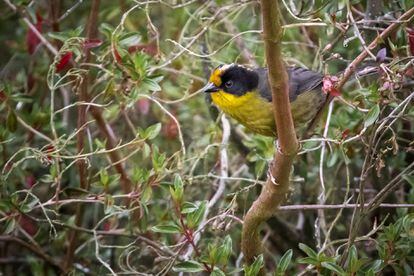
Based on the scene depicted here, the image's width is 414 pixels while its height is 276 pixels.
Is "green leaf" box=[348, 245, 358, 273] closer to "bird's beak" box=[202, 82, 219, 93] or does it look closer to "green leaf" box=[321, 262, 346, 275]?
"green leaf" box=[321, 262, 346, 275]

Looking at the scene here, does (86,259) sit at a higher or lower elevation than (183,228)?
lower

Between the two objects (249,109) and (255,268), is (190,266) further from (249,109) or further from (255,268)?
(249,109)

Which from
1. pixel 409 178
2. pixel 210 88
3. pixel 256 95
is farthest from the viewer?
pixel 256 95

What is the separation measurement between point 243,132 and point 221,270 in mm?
1440

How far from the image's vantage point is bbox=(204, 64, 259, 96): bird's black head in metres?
3.54

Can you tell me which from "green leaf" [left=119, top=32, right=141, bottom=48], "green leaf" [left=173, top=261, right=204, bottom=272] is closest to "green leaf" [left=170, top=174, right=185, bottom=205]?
"green leaf" [left=173, top=261, right=204, bottom=272]

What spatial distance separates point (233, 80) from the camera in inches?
142

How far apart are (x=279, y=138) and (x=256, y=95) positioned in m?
1.16

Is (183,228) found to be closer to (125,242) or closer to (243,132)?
(125,242)

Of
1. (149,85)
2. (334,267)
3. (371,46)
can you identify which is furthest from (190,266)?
(371,46)

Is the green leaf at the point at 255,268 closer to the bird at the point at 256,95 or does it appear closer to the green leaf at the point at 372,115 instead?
the green leaf at the point at 372,115

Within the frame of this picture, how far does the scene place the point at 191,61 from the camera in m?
4.00

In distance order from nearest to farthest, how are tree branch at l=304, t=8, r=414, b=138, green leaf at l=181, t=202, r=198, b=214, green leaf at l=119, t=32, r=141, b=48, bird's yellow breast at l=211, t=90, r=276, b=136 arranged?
tree branch at l=304, t=8, r=414, b=138
green leaf at l=181, t=202, r=198, b=214
green leaf at l=119, t=32, r=141, b=48
bird's yellow breast at l=211, t=90, r=276, b=136

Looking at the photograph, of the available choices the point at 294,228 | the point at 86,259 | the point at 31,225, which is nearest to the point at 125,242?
the point at 86,259
